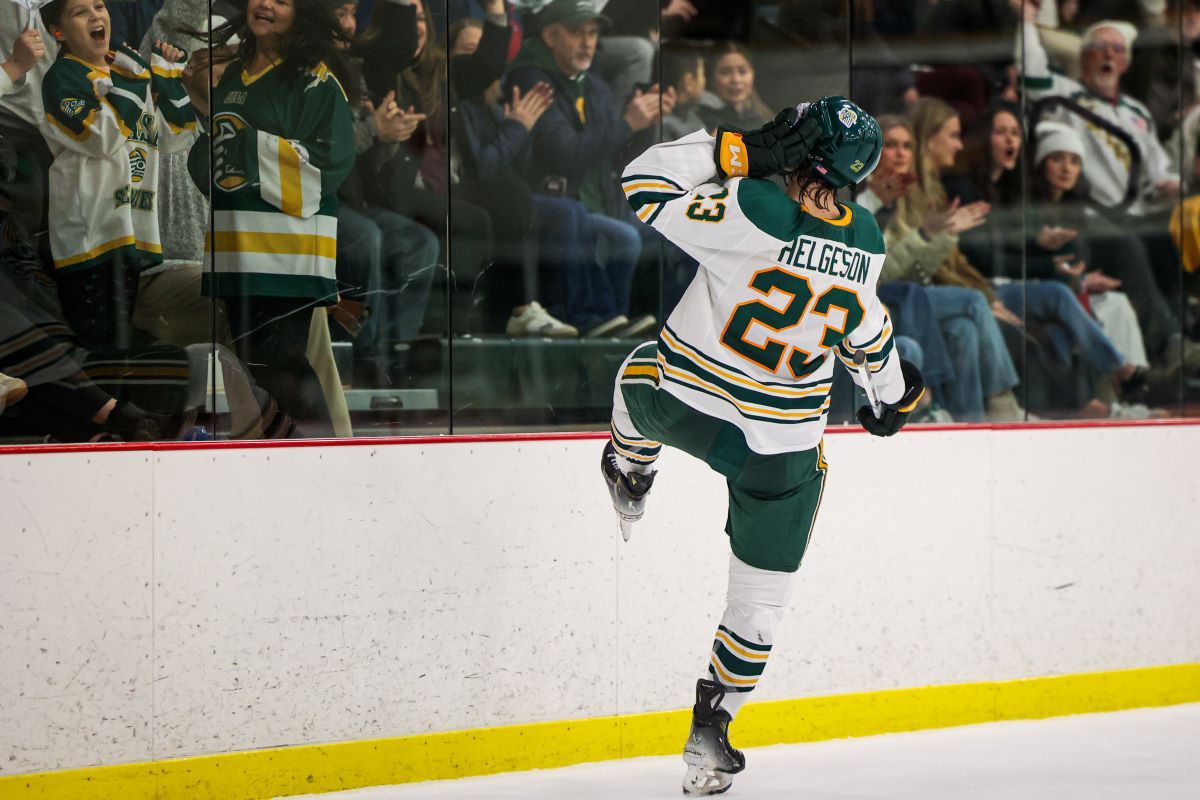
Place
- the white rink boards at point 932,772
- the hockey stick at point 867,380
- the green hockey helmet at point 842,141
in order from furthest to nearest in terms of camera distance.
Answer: the white rink boards at point 932,772
the hockey stick at point 867,380
the green hockey helmet at point 842,141

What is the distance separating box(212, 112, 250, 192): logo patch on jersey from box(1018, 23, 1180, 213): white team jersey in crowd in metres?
2.63

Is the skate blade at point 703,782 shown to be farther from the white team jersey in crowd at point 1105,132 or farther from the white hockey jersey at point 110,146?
the white team jersey in crowd at point 1105,132

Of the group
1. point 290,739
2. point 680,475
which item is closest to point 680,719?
point 680,475

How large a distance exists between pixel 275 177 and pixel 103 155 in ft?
1.39

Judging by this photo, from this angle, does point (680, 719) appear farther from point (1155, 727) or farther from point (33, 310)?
point (33, 310)

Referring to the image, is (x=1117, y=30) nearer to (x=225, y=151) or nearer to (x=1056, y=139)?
(x=1056, y=139)

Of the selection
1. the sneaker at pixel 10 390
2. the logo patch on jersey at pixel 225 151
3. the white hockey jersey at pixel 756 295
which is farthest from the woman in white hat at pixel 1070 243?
the sneaker at pixel 10 390

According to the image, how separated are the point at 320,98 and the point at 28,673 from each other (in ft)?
5.21

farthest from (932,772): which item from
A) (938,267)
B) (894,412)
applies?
(938,267)

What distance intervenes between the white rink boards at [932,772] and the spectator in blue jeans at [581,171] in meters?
1.26

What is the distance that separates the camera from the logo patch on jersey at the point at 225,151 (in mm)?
3816

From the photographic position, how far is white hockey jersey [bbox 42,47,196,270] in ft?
11.8

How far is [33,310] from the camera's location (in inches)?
139

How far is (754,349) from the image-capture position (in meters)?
3.42
